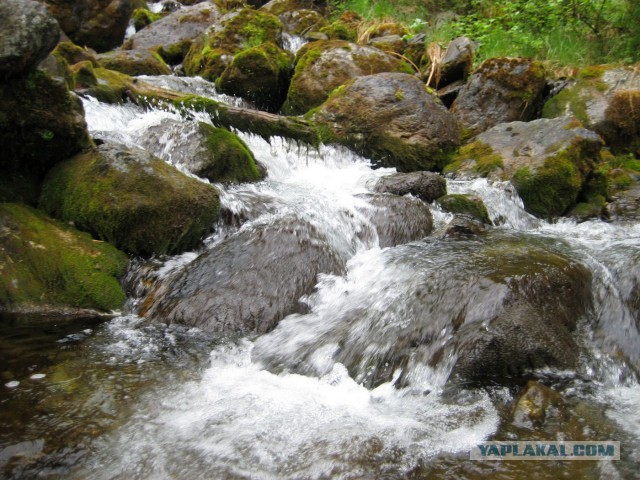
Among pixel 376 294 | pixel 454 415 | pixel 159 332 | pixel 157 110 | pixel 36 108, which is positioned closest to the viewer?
pixel 454 415

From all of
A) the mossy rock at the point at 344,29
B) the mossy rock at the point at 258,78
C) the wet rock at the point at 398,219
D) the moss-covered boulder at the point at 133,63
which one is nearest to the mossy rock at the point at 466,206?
the wet rock at the point at 398,219

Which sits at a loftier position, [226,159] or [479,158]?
[479,158]

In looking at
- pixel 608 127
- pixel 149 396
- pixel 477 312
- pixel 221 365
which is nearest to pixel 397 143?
pixel 608 127

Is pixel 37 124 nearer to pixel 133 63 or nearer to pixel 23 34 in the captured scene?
pixel 23 34

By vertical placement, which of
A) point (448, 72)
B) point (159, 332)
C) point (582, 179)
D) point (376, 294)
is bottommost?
point (159, 332)

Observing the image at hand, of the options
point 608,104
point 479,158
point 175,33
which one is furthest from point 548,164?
point 175,33

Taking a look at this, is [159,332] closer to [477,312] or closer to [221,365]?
[221,365]

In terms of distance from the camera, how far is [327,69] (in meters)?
9.39

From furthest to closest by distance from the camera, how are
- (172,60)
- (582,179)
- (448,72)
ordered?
(172,60), (448,72), (582,179)

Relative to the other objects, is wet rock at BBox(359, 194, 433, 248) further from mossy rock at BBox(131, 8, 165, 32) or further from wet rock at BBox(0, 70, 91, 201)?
mossy rock at BBox(131, 8, 165, 32)

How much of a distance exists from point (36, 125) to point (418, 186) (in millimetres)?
4297

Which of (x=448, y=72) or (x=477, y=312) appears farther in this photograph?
(x=448, y=72)

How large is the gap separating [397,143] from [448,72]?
316 centimetres

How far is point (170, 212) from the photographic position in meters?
4.55
